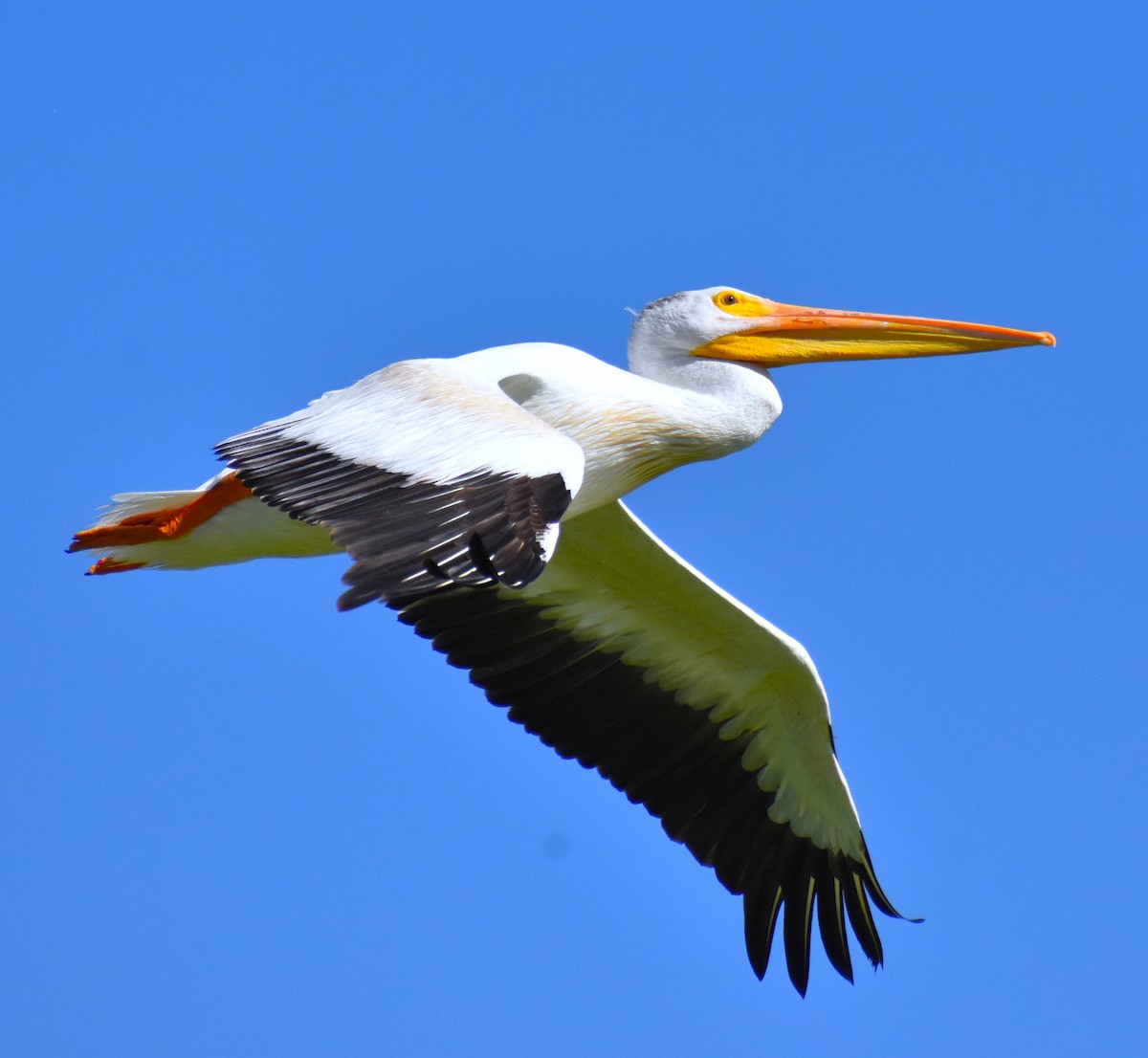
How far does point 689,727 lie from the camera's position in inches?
391

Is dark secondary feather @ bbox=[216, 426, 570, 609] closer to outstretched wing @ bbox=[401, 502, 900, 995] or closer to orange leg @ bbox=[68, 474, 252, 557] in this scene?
orange leg @ bbox=[68, 474, 252, 557]

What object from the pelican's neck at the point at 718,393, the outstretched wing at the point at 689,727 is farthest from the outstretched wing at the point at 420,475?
the outstretched wing at the point at 689,727

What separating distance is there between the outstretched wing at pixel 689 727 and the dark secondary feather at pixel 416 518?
104 inches

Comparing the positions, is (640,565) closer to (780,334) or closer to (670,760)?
(670,760)

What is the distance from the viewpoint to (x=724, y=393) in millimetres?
8672

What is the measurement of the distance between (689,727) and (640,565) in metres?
0.96

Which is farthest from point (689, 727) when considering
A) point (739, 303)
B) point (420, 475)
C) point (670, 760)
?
point (420, 475)

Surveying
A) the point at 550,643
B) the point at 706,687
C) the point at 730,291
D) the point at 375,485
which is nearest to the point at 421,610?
the point at 550,643

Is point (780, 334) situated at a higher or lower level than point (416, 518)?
higher

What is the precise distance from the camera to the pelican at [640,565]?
7512 millimetres

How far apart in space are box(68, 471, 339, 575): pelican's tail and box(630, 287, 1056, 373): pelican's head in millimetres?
1818

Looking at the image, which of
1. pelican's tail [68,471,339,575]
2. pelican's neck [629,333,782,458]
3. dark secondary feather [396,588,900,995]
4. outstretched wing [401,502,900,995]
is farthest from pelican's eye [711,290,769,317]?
pelican's tail [68,471,339,575]

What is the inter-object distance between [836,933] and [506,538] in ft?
13.9

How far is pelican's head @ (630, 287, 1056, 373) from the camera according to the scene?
9.01 meters
